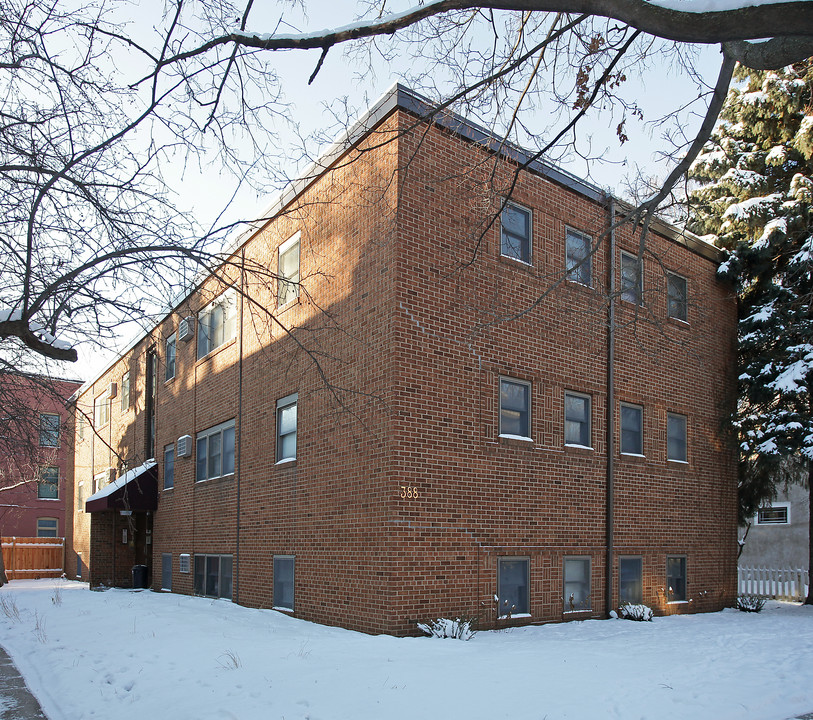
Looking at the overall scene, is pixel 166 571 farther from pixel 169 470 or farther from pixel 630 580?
pixel 630 580

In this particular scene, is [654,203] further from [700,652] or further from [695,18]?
[700,652]

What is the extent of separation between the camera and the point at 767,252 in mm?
17797

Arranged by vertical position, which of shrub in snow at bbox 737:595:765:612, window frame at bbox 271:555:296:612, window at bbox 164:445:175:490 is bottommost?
shrub in snow at bbox 737:595:765:612

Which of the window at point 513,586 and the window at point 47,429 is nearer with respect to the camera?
the window at point 47,429

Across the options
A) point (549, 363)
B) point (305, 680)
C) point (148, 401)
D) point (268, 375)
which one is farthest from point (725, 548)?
point (148, 401)

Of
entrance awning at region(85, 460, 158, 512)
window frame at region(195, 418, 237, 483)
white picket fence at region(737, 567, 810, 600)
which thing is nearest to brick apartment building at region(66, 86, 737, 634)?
window frame at region(195, 418, 237, 483)

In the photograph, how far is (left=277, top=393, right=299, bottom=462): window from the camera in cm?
1439

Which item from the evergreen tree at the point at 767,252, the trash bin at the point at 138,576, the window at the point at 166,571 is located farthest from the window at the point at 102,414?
the evergreen tree at the point at 767,252

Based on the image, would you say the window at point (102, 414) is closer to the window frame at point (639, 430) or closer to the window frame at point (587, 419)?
the window frame at point (587, 419)

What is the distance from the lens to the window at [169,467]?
21.6 metres

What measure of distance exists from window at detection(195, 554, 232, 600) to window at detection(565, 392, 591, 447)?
7.94 m

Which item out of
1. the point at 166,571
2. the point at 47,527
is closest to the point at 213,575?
the point at 166,571

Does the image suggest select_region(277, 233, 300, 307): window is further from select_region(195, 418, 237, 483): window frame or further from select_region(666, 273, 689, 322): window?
select_region(666, 273, 689, 322): window

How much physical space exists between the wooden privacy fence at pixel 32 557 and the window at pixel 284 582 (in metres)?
23.1
